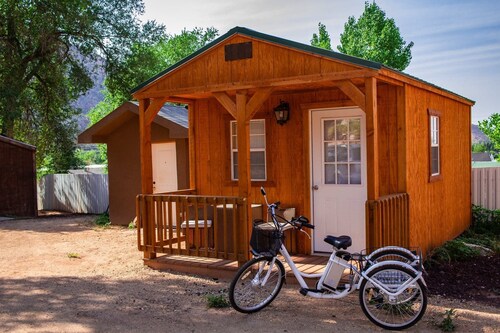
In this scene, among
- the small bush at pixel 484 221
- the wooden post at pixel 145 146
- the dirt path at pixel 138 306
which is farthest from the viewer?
the small bush at pixel 484 221

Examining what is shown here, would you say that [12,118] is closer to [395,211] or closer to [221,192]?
[221,192]

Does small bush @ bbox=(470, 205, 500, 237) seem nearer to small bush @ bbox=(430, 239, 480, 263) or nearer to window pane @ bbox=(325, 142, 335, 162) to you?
small bush @ bbox=(430, 239, 480, 263)

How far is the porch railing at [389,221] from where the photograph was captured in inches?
246

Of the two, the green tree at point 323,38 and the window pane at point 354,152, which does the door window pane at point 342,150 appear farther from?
the green tree at point 323,38

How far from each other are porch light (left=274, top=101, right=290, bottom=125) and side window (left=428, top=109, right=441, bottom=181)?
2.16 m

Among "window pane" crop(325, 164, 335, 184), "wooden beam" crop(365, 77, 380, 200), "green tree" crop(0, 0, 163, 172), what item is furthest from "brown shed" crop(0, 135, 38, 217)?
"wooden beam" crop(365, 77, 380, 200)

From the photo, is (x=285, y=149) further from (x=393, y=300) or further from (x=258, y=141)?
(x=393, y=300)

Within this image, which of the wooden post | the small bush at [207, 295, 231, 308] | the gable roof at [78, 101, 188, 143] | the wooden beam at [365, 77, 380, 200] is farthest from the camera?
the gable roof at [78, 101, 188, 143]

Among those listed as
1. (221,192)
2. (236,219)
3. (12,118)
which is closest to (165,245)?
(221,192)

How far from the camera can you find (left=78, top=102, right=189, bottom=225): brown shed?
12.2m

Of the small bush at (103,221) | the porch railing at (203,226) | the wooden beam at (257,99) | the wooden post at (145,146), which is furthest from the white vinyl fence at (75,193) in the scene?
the wooden beam at (257,99)

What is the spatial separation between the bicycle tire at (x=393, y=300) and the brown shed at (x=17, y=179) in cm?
1425

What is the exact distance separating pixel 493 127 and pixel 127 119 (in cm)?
1533

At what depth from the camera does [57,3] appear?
18.9 meters
